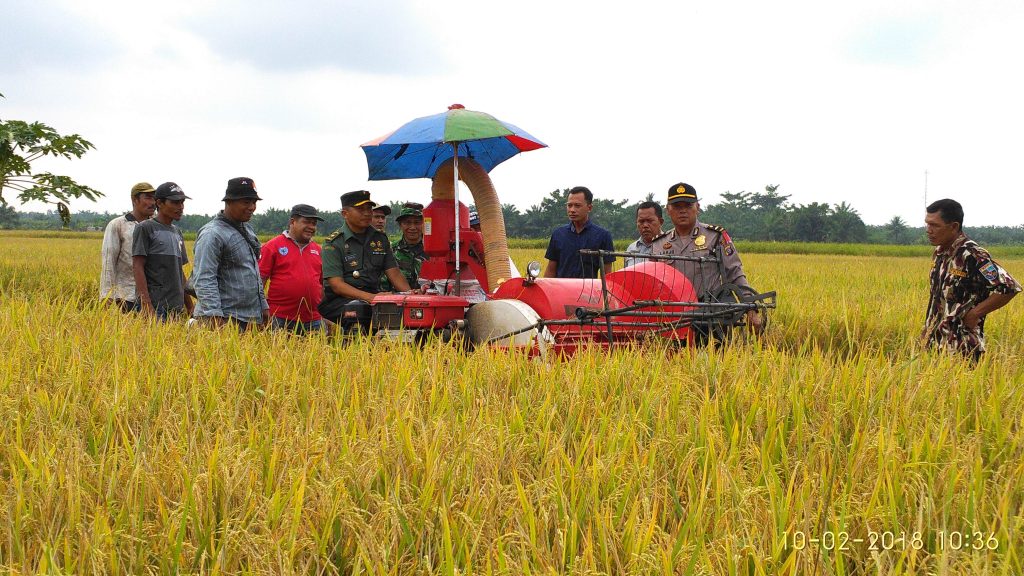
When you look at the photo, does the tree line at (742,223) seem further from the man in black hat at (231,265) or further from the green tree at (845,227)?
the man in black hat at (231,265)

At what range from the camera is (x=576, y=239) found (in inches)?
281

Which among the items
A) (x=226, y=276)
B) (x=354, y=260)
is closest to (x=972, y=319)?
(x=354, y=260)

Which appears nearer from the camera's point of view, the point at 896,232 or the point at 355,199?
the point at 355,199

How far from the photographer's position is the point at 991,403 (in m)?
3.16

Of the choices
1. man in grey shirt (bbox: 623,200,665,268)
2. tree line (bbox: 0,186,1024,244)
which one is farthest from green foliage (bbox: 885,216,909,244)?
man in grey shirt (bbox: 623,200,665,268)

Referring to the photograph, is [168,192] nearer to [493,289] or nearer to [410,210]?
[410,210]

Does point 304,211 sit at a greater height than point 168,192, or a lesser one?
lesser

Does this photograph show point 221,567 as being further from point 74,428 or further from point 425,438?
point 74,428

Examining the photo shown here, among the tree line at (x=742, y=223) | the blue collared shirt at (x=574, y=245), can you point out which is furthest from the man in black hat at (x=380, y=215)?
the tree line at (x=742, y=223)

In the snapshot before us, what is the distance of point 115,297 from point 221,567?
198 inches

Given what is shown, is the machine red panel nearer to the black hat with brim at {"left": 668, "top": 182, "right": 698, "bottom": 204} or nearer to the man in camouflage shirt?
the black hat with brim at {"left": 668, "top": 182, "right": 698, "bottom": 204}

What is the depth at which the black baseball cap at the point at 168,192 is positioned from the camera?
19.2ft

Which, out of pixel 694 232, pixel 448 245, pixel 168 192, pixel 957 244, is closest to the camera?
pixel 957 244
